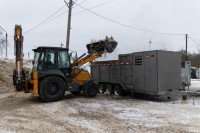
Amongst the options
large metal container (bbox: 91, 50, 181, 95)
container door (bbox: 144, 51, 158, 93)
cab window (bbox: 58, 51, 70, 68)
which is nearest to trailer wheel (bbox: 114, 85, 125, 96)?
large metal container (bbox: 91, 50, 181, 95)

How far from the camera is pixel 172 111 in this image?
7.55m

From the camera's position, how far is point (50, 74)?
30.5 ft

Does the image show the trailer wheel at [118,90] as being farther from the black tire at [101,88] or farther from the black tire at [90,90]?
the black tire at [90,90]

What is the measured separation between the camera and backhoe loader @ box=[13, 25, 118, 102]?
904 centimetres

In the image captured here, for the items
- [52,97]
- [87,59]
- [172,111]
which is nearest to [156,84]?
[172,111]

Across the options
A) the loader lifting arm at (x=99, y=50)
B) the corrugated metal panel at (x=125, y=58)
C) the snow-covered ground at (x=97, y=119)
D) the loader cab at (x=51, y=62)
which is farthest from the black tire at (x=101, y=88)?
the snow-covered ground at (x=97, y=119)

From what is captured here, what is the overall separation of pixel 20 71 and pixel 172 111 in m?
6.87

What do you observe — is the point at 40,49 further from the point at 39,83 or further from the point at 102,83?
the point at 102,83

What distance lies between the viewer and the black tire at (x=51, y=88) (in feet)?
29.6

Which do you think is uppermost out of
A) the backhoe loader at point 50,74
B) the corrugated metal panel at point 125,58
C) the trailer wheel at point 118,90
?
the corrugated metal panel at point 125,58

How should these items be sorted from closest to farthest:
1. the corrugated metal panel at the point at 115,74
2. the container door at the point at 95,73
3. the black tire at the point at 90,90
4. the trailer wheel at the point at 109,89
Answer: the black tire at the point at 90,90
the corrugated metal panel at the point at 115,74
the trailer wheel at the point at 109,89
the container door at the point at 95,73

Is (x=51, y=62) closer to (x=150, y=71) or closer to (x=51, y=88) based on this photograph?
(x=51, y=88)

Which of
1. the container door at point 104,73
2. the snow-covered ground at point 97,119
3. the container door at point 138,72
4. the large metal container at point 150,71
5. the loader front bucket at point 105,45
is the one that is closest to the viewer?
the snow-covered ground at point 97,119

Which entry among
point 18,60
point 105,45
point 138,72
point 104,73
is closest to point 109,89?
point 104,73
